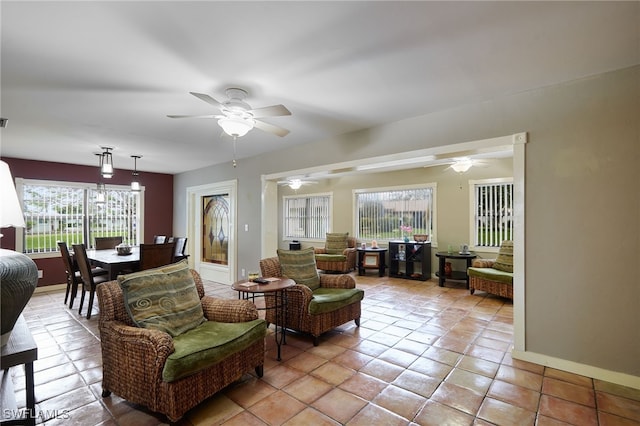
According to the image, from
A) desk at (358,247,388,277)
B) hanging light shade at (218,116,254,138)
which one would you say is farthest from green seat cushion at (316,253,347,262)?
hanging light shade at (218,116,254,138)

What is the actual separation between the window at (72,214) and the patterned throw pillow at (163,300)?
412 centimetres

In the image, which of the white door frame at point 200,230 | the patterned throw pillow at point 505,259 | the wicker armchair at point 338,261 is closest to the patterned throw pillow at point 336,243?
the wicker armchair at point 338,261

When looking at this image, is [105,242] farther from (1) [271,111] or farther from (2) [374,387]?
(2) [374,387]

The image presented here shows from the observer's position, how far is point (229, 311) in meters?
2.46

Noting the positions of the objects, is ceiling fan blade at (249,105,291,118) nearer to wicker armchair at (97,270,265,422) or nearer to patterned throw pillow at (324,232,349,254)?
wicker armchair at (97,270,265,422)

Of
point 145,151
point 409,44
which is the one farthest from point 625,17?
point 145,151

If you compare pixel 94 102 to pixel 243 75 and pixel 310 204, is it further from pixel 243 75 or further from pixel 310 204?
pixel 310 204

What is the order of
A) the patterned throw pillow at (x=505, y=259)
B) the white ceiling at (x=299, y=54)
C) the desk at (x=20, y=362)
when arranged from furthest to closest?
the patterned throw pillow at (x=505, y=259) → the white ceiling at (x=299, y=54) → the desk at (x=20, y=362)

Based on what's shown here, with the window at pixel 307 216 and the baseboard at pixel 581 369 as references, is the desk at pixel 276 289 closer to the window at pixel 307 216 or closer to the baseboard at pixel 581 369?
the baseboard at pixel 581 369

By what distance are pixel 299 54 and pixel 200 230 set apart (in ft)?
18.7

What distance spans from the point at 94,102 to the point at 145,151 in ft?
7.43

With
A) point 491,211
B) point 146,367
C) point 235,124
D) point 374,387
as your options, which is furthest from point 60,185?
point 491,211

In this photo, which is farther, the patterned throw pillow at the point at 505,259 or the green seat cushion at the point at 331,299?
the patterned throw pillow at the point at 505,259

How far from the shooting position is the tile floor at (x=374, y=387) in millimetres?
1957
